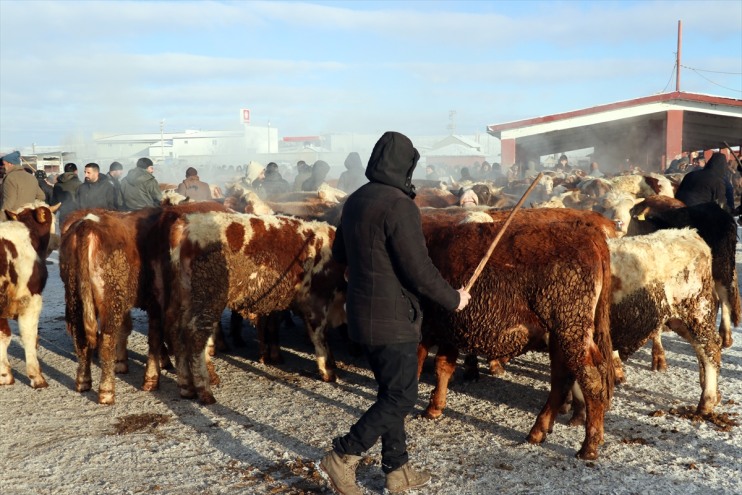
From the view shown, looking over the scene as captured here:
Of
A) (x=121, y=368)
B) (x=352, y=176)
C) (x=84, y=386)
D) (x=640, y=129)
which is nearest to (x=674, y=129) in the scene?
(x=640, y=129)

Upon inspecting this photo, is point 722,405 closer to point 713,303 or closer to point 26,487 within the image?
point 713,303

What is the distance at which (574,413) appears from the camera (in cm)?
559

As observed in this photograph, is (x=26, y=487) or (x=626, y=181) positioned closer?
(x=26, y=487)

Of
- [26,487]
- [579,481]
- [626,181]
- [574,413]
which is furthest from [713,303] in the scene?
[626,181]

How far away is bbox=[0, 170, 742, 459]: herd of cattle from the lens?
5.02m

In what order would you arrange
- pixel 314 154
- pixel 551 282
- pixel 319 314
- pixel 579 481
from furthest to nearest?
1. pixel 314 154
2. pixel 319 314
3. pixel 551 282
4. pixel 579 481

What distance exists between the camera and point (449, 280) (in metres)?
5.35

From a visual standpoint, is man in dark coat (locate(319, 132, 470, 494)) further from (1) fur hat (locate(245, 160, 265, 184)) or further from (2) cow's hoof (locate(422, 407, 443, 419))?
(1) fur hat (locate(245, 160, 265, 184))

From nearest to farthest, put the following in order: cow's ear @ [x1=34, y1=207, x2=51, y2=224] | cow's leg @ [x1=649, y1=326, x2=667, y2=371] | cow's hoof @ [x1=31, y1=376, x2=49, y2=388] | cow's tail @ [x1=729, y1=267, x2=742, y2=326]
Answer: cow's hoof @ [x1=31, y1=376, x2=49, y2=388] < cow's leg @ [x1=649, y1=326, x2=667, y2=371] < cow's tail @ [x1=729, y1=267, x2=742, y2=326] < cow's ear @ [x1=34, y1=207, x2=51, y2=224]

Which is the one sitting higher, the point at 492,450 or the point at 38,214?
the point at 38,214

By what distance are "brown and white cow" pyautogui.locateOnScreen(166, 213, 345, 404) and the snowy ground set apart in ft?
1.55

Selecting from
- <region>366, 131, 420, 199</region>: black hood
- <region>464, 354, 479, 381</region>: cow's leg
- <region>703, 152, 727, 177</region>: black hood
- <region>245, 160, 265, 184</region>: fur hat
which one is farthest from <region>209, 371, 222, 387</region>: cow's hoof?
<region>245, 160, 265, 184</region>: fur hat

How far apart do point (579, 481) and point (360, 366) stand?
3.31 m

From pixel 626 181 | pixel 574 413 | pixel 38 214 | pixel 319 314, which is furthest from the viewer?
pixel 626 181
